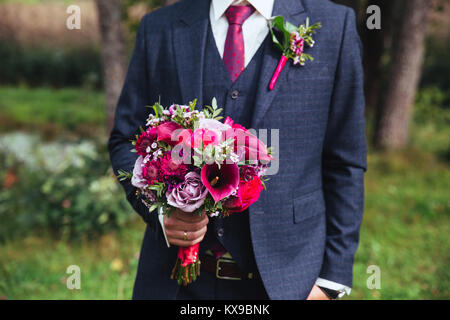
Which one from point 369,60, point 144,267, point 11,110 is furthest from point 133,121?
point 11,110

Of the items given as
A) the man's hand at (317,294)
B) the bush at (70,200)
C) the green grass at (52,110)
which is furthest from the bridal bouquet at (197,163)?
the green grass at (52,110)

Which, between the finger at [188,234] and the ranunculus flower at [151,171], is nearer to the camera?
the ranunculus flower at [151,171]

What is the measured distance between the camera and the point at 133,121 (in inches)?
73.7

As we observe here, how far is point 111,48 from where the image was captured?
5.19 m

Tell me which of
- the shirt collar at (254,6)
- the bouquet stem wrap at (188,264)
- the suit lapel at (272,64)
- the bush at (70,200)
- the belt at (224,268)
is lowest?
the bush at (70,200)

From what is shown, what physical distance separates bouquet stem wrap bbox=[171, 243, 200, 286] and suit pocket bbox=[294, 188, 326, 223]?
0.47 meters

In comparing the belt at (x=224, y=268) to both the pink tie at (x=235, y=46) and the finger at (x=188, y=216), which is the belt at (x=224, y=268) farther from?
the pink tie at (x=235, y=46)

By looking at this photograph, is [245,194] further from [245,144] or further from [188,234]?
[188,234]

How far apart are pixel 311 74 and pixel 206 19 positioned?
0.52 meters

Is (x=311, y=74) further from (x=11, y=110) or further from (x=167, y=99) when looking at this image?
(x=11, y=110)

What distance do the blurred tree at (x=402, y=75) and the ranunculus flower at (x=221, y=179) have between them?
6.14 metres

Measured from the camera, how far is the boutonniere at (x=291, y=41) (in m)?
1.65

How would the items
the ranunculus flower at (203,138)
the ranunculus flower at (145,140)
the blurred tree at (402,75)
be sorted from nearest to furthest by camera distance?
the ranunculus flower at (203,138)
the ranunculus flower at (145,140)
the blurred tree at (402,75)

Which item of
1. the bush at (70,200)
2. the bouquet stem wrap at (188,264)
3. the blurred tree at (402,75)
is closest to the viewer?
the bouquet stem wrap at (188,264)
